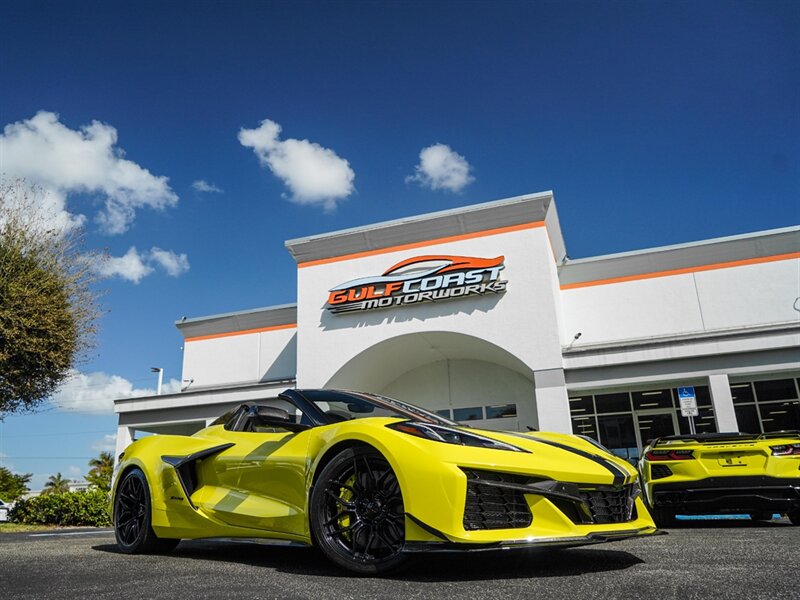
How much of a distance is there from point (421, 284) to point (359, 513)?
44.7ft

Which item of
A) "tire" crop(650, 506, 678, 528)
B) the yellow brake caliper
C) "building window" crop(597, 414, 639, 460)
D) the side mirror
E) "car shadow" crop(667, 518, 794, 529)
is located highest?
"building window" crop(597, 414, 639, 460)

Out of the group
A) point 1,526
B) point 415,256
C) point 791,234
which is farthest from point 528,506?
point 791,234

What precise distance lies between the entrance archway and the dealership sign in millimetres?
1154

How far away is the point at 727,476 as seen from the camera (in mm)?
6332

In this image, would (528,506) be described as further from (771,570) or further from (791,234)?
(791,234)

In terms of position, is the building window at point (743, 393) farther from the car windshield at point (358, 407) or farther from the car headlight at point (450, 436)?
the car headlight at point (450, 436)

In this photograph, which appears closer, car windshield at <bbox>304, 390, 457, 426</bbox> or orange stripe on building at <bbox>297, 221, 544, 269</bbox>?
car windshield at <bbox>304, 390, 457, 426</bbox>

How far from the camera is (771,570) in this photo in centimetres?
289

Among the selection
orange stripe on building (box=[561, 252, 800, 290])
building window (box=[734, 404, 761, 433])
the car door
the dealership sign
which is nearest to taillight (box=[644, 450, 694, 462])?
the car door

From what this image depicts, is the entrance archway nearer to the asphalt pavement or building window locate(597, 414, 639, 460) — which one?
building window locate(597, 414, 639, 460)

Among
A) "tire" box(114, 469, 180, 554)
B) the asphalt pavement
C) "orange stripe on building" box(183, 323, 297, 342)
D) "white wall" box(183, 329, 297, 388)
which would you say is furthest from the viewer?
"orange stripe on building" box(183, 323, 297, 342)

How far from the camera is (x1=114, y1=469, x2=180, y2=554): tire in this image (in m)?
4.56

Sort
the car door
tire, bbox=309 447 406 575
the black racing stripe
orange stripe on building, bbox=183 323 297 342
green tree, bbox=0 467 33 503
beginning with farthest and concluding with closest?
green tree, bbox=0 467 33 503, orange stripe on building, bbox=183 323 297 342, the car door, the black racing stripe, tire, bbox=309 447 406 575

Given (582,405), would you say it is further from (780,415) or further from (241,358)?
(241,358)
